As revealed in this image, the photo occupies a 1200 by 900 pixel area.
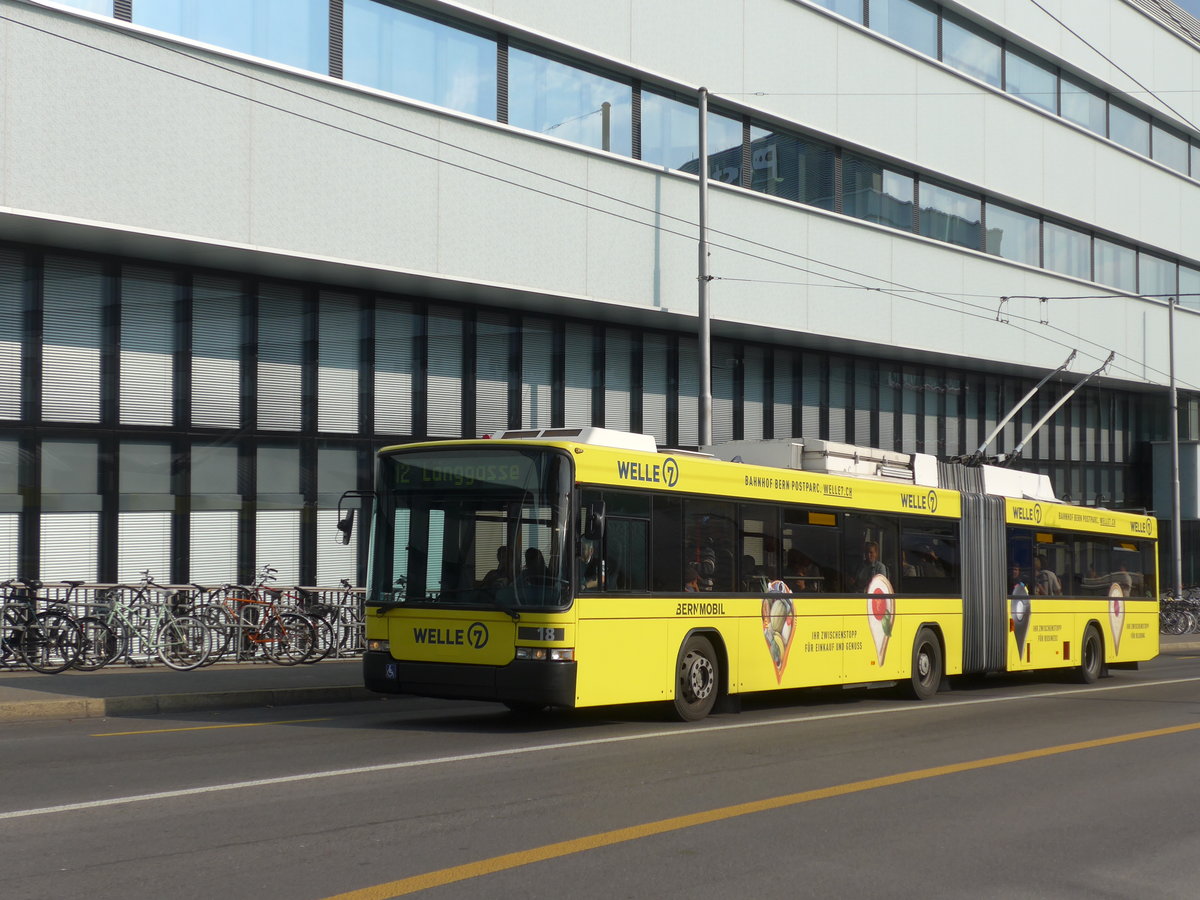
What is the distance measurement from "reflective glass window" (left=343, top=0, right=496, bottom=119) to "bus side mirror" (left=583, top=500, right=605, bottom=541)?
36.3 ft

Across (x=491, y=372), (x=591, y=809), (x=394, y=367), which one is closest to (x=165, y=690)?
(x=591, y=809)

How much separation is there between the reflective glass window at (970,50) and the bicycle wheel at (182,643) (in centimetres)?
2334

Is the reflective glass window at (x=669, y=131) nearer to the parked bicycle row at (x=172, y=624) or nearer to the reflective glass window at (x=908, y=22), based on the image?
the reflective glass window at (x=908, y=22)

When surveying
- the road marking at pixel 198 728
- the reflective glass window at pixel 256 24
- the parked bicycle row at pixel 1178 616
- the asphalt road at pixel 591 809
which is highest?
the reflective glass window at pixel 256 24

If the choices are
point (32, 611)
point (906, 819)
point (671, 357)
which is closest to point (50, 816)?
point (906, 819)

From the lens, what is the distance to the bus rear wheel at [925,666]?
1698cm

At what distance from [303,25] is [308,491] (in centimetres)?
697

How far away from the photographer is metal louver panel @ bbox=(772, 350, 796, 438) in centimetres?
2995

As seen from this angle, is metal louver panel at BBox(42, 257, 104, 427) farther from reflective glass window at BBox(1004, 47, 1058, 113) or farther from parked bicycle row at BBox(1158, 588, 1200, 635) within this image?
parked bicycle row at BBox(1158, 588, 1200, 635)

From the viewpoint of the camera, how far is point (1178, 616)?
3831 cm

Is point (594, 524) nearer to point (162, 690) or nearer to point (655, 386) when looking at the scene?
point (162, 690)

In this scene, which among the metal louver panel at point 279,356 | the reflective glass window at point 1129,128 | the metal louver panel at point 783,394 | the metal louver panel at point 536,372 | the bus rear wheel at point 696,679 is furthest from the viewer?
the reflective glass window at point 1129,128

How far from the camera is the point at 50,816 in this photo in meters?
7.68

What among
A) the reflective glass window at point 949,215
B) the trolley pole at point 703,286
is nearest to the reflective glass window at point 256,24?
the trolley pole at point 703,286
